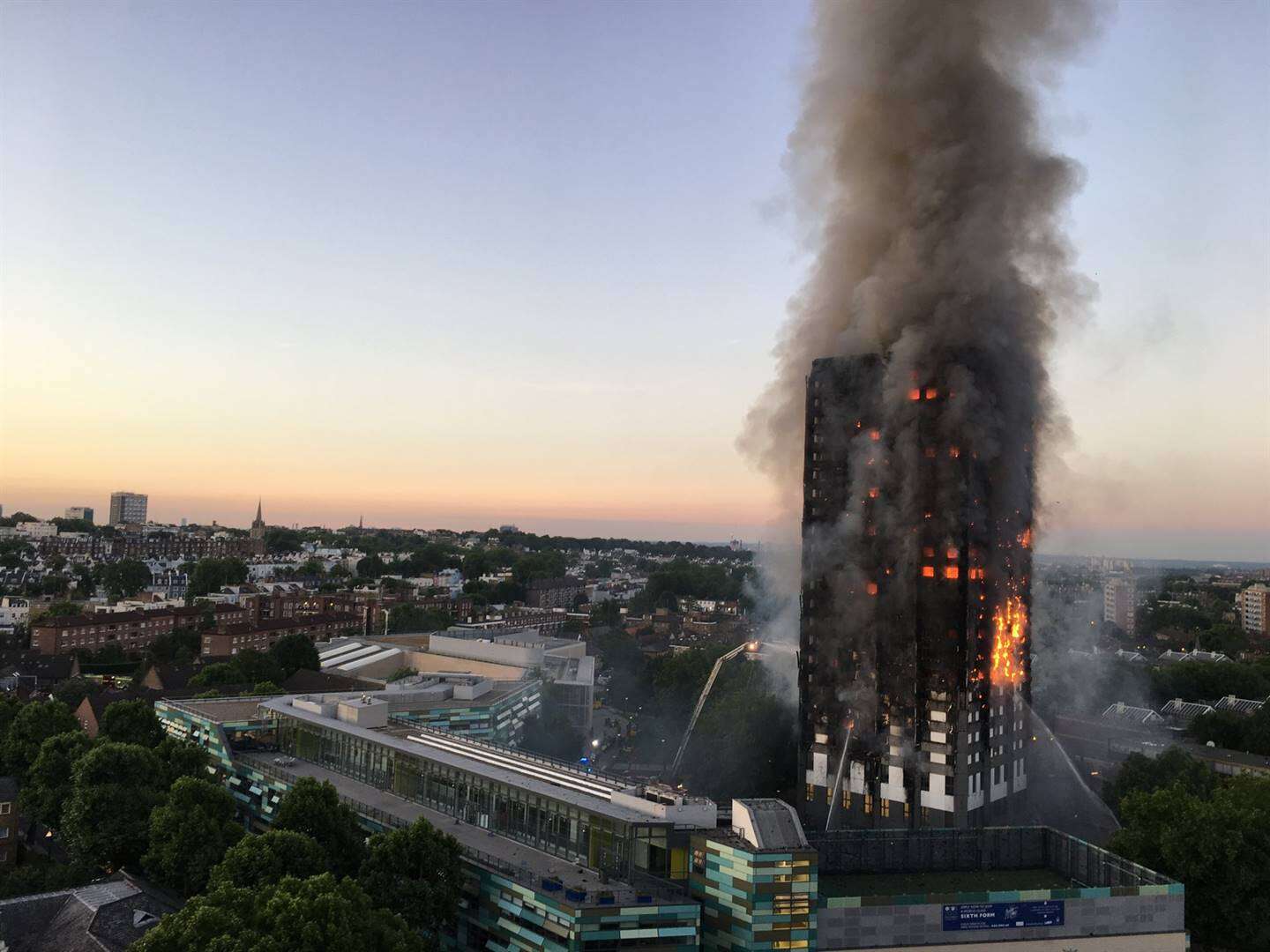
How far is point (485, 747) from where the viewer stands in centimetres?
4384

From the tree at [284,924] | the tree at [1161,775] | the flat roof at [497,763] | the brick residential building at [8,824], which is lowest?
the brick residential building at [8,824]

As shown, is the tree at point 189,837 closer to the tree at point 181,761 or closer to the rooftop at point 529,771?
the tree at point 181,761

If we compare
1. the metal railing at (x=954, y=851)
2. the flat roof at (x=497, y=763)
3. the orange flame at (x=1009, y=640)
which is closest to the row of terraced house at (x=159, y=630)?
the flat roof at (x=497, y=763)

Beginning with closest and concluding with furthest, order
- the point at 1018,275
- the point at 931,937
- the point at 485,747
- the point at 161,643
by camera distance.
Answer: the point at 931,937 < the point at 485,747 < the point at 1018,275 < the point at 161,643

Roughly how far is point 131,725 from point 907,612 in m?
40.5

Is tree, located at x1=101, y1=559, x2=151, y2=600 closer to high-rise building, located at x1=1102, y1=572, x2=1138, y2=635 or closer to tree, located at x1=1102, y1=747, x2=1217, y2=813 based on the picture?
tree, located at x1=1102, y1=747, x2=1217, y2=813

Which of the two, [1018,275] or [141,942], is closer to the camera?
[141,942]

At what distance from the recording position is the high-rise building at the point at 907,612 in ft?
160

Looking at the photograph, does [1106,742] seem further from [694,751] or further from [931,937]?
[931,937]

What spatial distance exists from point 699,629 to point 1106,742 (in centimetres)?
7559

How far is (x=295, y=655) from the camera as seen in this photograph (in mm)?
82188

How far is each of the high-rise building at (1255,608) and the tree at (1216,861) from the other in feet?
456

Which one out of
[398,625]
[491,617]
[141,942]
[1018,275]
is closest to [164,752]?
[141,942]

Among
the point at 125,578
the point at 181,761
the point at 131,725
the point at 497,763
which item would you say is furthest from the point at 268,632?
the point at 497,763
